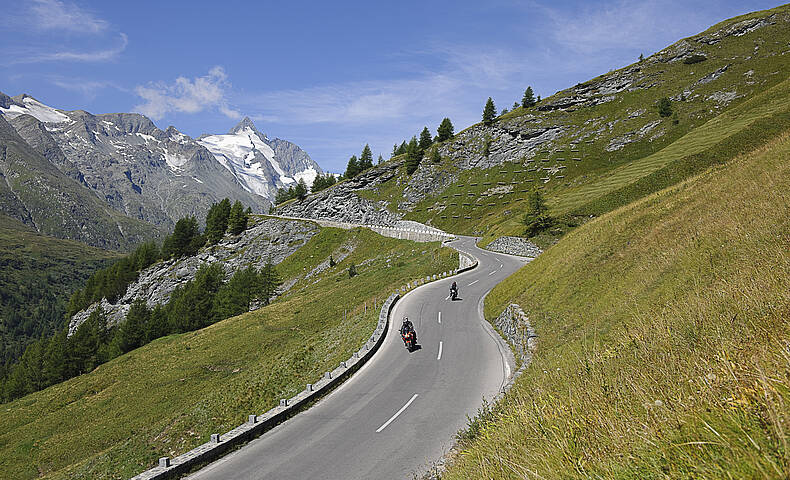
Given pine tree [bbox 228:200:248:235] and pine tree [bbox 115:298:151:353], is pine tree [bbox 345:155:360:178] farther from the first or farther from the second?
pine tree [bbox 115:298:151:353]

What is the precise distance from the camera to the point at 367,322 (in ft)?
88.5

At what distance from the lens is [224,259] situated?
98312 mm

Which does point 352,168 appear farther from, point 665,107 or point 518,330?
point 518,330

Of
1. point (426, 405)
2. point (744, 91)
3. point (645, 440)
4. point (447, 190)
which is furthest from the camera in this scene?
point (447, 190)

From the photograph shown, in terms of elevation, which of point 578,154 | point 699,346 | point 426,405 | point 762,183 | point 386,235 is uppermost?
point 578,154

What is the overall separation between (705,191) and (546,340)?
1148cm

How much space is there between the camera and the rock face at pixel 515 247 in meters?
51.2

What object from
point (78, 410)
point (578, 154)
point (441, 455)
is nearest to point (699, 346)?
point (441, 455)

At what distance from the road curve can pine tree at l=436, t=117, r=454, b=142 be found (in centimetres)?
11865

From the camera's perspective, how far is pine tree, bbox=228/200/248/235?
105 metres

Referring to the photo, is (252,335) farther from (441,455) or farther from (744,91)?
(744,91)

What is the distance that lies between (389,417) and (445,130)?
130134 mm

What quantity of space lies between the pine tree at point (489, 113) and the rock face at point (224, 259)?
236 ft

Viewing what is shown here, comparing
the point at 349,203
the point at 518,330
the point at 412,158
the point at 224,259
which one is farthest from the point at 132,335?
the point at 412,158
